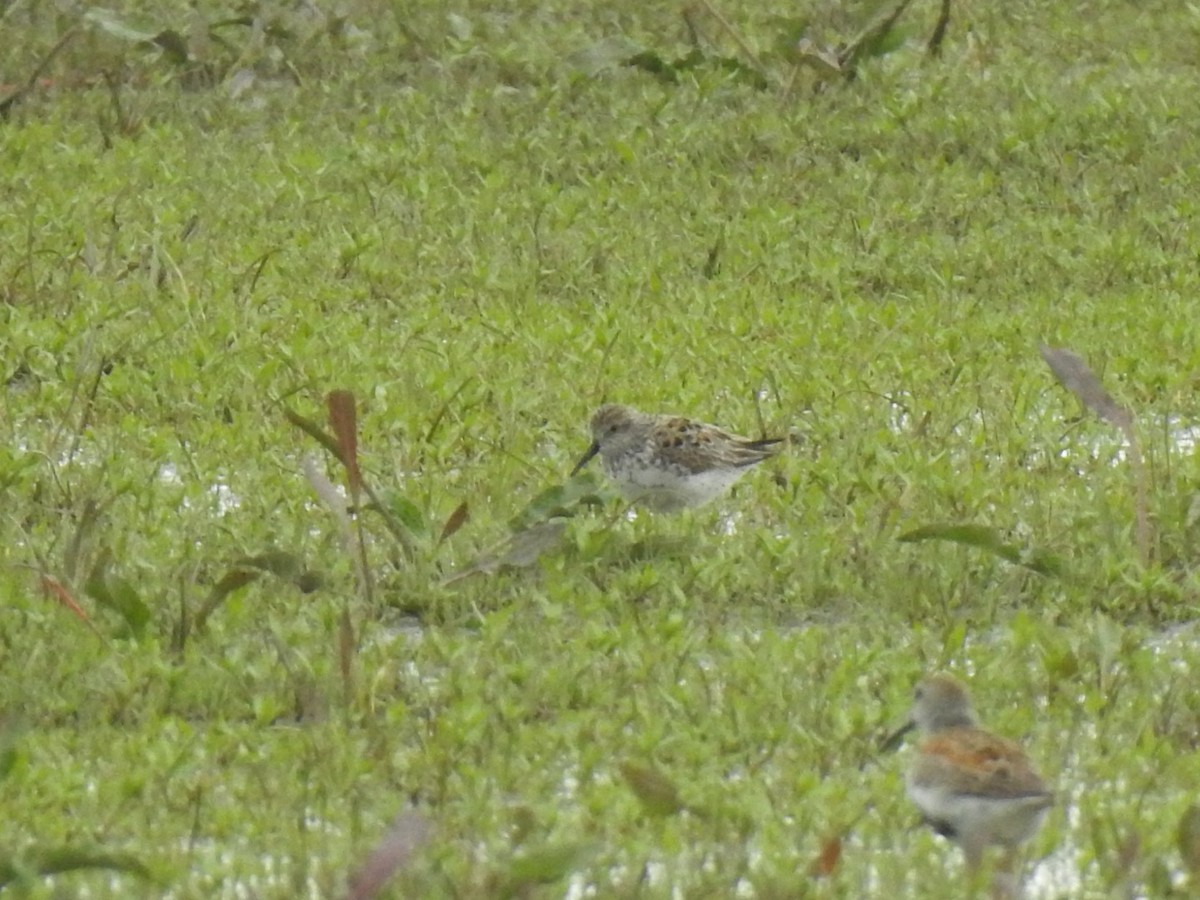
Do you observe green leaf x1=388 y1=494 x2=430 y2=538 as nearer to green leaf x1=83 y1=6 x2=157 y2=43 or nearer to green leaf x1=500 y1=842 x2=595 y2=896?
green leaf x1=500 y1=842 x2=595 y2=896

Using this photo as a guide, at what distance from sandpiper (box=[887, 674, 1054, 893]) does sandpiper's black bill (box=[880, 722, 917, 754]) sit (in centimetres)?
36

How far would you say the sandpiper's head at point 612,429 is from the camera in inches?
277

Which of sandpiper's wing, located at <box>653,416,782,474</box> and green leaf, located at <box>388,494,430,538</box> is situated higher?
green leaf, located at <box>388,494,430,538</box>

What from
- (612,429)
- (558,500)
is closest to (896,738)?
(558,500)

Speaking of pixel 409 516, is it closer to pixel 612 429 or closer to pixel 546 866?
pixel 612 429

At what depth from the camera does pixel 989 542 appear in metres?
6.04

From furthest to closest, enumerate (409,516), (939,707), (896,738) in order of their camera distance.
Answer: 1. (409,516)
2. (896,738)
3. (939,707)

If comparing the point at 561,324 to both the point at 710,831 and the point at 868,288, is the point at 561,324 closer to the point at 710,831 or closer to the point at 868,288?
the point at 868,288

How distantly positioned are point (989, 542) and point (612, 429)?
1.48m

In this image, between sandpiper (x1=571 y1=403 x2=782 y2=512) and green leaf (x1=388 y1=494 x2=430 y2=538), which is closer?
green leaf (x1=388 y1=494 x2=430 y2=538)

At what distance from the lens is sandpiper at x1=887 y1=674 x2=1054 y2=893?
14.3ft

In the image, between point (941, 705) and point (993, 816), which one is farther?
point (941, 705)

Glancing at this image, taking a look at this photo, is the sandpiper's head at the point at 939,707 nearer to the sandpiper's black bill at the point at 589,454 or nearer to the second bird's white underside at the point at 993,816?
the second bird's white underside at the point at 993,816

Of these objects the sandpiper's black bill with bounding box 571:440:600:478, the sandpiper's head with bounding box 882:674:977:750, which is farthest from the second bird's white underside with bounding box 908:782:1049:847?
the sandpiper's black bill with bounding box 571:440:600:478
